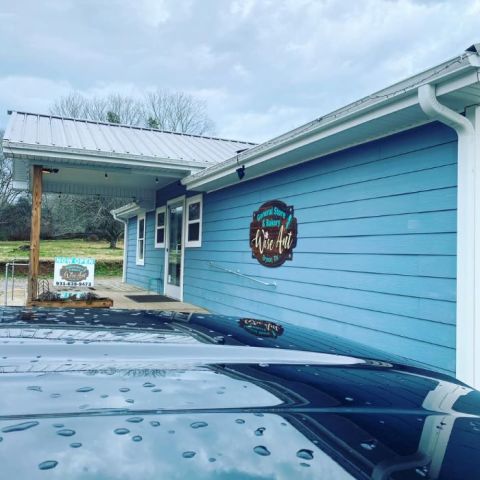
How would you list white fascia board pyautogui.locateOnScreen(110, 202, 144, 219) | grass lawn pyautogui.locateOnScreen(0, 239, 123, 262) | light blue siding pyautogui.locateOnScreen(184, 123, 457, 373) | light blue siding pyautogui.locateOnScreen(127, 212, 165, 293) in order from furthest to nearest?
grass lawn pyautogui.locateOnScreen(0, 239, 123, 262), white fascia board pyautogui.locateOnScreen(110, 202, 144, 219), light blue siding pyautogui.locateOnScreen(127, 212, 165, 293), light blue siding pyautogui.locateOnScreen(184, 123, 457, 373)

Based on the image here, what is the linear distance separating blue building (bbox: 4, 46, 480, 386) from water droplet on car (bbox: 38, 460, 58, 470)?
3.08 metres

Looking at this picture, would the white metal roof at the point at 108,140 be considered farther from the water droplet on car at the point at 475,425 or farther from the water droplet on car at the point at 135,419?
the water droplet on car at the point at 475,425

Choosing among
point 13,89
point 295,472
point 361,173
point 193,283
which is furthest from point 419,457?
point 13,89

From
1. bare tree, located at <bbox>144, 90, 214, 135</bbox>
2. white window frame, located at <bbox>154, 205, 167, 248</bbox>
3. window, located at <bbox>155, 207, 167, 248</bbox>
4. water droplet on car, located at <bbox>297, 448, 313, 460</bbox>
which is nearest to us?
water droplet on car, located at <bbox>297, 448, 313, 460</bbox>

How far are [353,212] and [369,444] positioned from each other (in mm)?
3842

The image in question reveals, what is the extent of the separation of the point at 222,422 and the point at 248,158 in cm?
507

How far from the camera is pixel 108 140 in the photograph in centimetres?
790

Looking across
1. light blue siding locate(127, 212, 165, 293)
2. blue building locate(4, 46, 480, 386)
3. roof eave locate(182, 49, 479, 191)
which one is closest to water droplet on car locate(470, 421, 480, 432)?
blue building locate(4, 46, 480, 386)

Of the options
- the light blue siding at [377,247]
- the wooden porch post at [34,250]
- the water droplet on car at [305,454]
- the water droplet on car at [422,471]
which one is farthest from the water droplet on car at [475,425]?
the wooden porch post at [34,250]

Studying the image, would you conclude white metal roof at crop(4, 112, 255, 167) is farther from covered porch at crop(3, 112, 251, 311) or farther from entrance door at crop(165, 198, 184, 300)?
entrance door at crop(165, 198, 184, 300)

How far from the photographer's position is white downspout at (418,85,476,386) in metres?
3.15

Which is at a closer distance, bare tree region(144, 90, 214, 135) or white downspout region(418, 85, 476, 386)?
white downspout region(418, 85, 476, 386)

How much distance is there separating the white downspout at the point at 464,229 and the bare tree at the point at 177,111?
2382 cm

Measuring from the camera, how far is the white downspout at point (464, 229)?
315 centimetres
